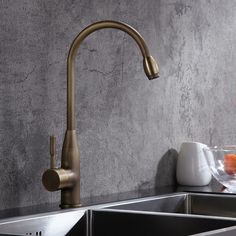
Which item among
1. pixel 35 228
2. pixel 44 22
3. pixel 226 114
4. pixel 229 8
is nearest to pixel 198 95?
pixel 226 114

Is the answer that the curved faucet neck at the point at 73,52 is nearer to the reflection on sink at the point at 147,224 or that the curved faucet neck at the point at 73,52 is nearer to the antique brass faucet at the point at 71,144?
the antique brass faucet at the point at 71,144

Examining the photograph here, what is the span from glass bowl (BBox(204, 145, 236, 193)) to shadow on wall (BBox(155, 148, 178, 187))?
23cm

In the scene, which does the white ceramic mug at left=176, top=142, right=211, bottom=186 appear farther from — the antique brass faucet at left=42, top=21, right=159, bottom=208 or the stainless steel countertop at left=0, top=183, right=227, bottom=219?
the antique brass faucet at left=42, top=21, right=159, bottom=208

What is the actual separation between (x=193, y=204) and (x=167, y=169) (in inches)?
11.2

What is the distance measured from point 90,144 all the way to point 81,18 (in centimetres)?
36

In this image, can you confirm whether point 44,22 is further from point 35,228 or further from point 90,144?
point 35,228

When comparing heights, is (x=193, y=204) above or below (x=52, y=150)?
below

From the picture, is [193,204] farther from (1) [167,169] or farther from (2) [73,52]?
(2) [73,52]

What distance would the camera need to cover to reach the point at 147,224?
5.06 ft

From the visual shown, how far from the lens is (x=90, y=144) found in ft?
6.23

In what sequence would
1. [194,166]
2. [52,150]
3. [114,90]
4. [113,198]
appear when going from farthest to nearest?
[194,166]
[114,90]
[113,198]
[52,150]

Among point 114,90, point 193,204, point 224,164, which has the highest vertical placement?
point 114,90

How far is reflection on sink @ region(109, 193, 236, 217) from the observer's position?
6.06 feet

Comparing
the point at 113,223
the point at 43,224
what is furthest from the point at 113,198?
the point at 43,224
